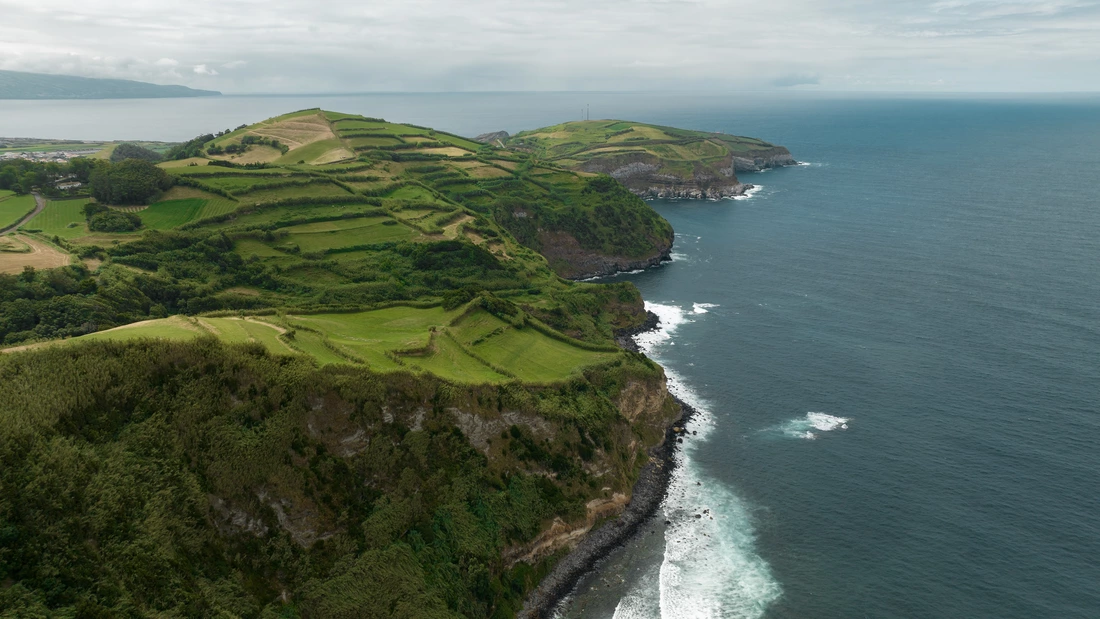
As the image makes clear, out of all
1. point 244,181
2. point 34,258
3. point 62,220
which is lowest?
point 34,258

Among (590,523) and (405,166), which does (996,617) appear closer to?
(590,523)

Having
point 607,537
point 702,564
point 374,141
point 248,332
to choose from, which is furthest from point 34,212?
point 702,564

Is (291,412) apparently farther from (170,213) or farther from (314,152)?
(314,152)

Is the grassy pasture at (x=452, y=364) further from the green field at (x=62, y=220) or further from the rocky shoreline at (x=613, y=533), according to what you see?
the green field at (x=62, y=220)

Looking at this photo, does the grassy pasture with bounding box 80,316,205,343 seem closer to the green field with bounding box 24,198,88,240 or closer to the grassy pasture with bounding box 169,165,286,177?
the green field with bounding box 24,198,88,240

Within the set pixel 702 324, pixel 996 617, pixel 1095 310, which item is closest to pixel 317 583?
pixel 996 617

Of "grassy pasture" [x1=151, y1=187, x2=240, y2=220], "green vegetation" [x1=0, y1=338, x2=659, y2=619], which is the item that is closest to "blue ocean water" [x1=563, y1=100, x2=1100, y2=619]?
"green vegetation" [x1=0, y1=338, x2=659, y2=619]
